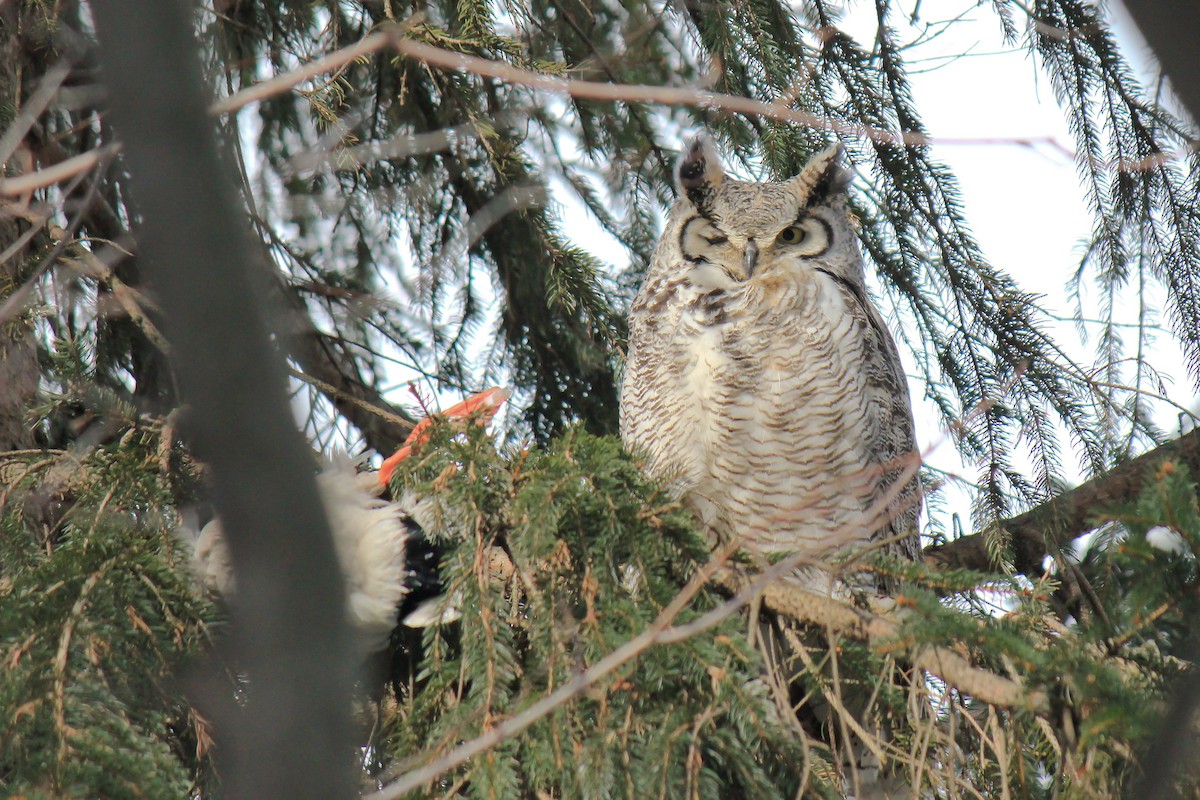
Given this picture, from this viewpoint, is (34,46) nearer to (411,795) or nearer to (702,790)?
(411,795)

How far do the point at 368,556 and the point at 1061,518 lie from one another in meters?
1.29

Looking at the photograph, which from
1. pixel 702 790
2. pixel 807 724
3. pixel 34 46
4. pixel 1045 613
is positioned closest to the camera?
pixel 702 790

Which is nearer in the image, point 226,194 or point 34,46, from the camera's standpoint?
point 226,194

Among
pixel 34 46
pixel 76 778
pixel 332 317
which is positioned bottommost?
pixel 76 778

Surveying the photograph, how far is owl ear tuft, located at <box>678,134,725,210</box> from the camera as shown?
2.50 metres

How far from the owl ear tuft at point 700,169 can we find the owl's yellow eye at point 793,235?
197 millimetres

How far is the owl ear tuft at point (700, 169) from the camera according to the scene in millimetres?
2496

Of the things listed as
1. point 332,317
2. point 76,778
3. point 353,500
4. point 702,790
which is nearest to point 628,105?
point 332,317

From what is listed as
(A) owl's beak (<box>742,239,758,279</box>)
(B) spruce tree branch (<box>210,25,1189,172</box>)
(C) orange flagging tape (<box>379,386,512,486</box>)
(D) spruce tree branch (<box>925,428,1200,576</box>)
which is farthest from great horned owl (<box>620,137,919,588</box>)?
(B) spruce tree branch (<box>210,25,1189,172</box>)

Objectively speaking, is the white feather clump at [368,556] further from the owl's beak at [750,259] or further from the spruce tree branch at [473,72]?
the owl's beak at [750,259]

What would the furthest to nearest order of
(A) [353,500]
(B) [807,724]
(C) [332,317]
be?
(C) [332,317] < (A) [353,500] < (B) [807,724]

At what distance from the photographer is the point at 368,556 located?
172 centimetres

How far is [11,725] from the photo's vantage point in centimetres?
114

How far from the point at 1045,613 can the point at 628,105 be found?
1.40 m
